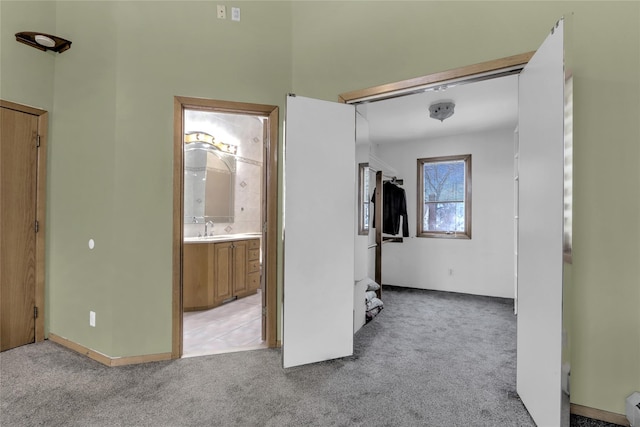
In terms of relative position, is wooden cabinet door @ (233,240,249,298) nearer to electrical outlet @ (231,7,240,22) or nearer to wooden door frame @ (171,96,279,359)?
wooden door frame @ (171,96,279,359)

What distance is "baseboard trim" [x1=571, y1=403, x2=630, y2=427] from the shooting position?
1.71m

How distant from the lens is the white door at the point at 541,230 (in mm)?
1413

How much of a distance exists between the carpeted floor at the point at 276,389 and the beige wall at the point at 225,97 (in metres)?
0.31

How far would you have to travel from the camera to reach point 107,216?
2441 mm

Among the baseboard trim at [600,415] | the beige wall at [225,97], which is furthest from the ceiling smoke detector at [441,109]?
the baseboard trim at [600,415]

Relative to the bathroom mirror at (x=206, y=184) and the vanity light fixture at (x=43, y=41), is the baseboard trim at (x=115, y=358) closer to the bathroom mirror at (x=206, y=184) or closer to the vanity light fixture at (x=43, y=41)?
the bathroom mirror at (x=206, y=184)

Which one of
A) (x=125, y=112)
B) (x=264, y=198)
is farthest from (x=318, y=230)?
(x=125, y=112)

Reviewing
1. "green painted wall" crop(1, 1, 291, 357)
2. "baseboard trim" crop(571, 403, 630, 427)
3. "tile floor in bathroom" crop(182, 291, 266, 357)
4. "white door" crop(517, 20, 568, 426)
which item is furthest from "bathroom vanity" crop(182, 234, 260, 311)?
"baseboard trim" crop(571, 403, 630, 427)

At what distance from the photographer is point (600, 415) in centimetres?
175

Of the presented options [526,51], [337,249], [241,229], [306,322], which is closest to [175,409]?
[306,322]

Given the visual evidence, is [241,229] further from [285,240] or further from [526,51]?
[526,51]

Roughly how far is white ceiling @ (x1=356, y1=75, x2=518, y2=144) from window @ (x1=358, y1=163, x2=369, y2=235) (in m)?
0.30

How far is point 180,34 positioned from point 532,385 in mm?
3399

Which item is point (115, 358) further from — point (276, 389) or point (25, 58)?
point (25, 58)
